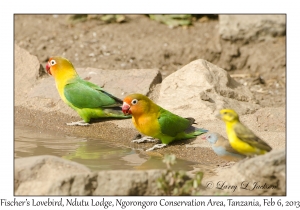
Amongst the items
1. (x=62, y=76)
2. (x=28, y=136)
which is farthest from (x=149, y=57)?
(x=28, y=136)

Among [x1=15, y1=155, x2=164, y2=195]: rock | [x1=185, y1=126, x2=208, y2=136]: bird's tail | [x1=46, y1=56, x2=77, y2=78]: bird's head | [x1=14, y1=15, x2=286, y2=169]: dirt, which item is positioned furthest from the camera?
[x1=14, y1=15, x2=286, y2=169]: dirt

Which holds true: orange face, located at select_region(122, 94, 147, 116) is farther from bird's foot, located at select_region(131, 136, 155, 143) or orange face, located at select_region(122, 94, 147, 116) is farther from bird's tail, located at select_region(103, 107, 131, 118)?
bird's tail, located at select_region(103, 107, 131, 118)

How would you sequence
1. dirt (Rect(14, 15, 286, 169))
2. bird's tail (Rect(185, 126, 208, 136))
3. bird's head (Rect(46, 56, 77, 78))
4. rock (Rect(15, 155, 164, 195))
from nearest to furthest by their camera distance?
rock (Rect(15, 155, 164, 195))
bird's tail (Rect(185, 126, 208, 136))
bird's head (Rect(46, 56, 77, 78))
dirt (Rect(14, 15, 286, 169))

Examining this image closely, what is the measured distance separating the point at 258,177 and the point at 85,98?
11.0 feet

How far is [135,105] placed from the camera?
7039 mm

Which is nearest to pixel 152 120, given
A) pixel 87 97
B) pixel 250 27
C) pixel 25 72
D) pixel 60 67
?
pixel 87 97

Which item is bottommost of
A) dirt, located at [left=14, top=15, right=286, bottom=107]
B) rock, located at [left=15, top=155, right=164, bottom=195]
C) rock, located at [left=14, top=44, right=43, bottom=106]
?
rock, located at [left=15, top=155, right=164, bottom=195]

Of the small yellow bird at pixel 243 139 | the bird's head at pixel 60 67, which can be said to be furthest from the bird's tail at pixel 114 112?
the small yellow bird at pixel 243 139

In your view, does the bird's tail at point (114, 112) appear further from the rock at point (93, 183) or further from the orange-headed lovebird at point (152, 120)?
the rock at point (93, 183)

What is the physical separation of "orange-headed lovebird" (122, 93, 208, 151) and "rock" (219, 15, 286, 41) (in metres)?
4.79

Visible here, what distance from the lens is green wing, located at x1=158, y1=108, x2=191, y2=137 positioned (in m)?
7.11

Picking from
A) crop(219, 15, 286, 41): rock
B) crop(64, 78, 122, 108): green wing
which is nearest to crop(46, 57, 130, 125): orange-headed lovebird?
crop(64, 78, 122, 108): green wing

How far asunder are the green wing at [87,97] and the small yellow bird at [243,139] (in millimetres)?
2461

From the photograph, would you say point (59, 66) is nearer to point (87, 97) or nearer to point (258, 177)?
point (87, 97)
